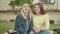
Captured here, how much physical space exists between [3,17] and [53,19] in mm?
3773

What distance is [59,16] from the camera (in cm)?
2009

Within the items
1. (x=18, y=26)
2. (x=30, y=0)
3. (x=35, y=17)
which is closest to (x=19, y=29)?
(x=18, y=26)

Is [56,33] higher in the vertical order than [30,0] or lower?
lower

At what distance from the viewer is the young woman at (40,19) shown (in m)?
6.77

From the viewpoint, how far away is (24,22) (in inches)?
267

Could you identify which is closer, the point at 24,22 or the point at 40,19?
the point at 24,22

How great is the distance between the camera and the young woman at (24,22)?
6.75 metres

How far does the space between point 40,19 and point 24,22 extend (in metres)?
0.43

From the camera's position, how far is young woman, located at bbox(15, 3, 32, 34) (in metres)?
6.75

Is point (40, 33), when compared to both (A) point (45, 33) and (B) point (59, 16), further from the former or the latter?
(B) point (59, 16)

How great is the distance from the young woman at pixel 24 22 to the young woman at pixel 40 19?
6.4 inches

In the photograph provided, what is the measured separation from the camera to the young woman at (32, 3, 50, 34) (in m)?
6.77

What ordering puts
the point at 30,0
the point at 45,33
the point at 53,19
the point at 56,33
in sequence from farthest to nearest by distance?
1. the point at 53,19
2. the point at 30,0
3. the point at 56,33
4. the point at 45,33

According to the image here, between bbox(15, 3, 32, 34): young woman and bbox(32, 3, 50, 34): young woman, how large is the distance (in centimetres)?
16
